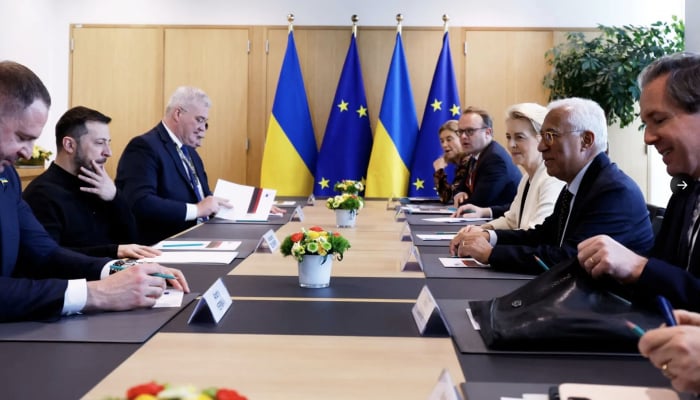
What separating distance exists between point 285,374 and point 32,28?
6.86 metres

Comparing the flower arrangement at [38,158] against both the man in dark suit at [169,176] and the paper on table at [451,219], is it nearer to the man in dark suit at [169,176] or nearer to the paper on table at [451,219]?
the man in dark suit at [169,176]

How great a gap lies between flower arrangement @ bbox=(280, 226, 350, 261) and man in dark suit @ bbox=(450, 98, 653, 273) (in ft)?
2.29

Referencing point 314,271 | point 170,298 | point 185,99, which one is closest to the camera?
point 170,298

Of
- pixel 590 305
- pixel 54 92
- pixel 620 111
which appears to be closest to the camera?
pixel 590 305

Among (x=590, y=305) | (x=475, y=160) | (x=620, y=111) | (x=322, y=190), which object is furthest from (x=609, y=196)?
(x=322, y=190)

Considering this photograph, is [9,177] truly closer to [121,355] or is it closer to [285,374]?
[121,355]

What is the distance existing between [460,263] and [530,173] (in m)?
1.30

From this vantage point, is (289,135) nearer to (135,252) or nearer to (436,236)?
(436,236)

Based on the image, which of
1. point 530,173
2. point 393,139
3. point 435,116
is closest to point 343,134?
point 393,139

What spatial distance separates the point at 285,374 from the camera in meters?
1.34

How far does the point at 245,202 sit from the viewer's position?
4.44m

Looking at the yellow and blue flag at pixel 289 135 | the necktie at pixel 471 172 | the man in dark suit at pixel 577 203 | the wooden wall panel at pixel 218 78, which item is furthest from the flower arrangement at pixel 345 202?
the wooden wall panel at pixel 218 78

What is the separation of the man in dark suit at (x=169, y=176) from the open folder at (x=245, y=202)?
8 cm

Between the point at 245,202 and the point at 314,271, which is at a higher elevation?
the point at 314,271
